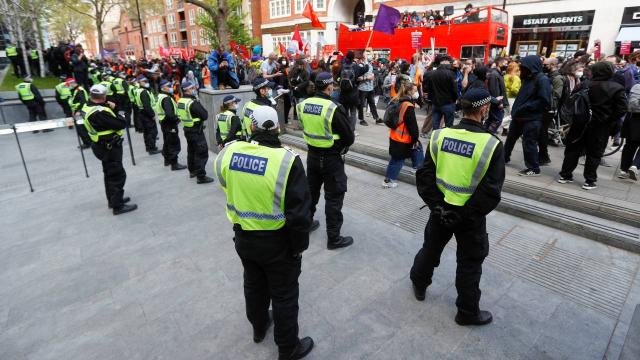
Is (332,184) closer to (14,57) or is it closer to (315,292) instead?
(315,292)

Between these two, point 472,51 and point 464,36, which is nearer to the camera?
point 472,51

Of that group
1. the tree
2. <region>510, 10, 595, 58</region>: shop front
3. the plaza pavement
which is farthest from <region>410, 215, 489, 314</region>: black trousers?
the tree

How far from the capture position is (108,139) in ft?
18.3

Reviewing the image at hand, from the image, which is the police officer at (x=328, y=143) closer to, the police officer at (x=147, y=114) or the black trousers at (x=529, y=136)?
the black trousers at (x=529, y=136)

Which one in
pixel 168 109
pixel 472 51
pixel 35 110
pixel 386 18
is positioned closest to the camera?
pixel 168 109

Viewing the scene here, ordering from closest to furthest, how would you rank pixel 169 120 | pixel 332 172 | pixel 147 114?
1. pixel 332 172
2. pixel 169 120
3. pixel 147 114

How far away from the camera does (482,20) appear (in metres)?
14.3

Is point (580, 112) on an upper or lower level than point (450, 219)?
upper

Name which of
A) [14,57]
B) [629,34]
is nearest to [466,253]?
[629,34]

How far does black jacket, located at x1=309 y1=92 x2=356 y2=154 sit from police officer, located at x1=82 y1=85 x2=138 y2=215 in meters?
3.38

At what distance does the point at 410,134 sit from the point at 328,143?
82.3 inches

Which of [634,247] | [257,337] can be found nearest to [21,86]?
[257,337]

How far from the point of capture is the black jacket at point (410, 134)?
→ 5.68 meters

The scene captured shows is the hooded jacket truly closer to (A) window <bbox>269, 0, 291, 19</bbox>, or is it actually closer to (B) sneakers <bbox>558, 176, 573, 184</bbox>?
(B) sneakers <bbox>558, 176, 573, 184</bbox>
